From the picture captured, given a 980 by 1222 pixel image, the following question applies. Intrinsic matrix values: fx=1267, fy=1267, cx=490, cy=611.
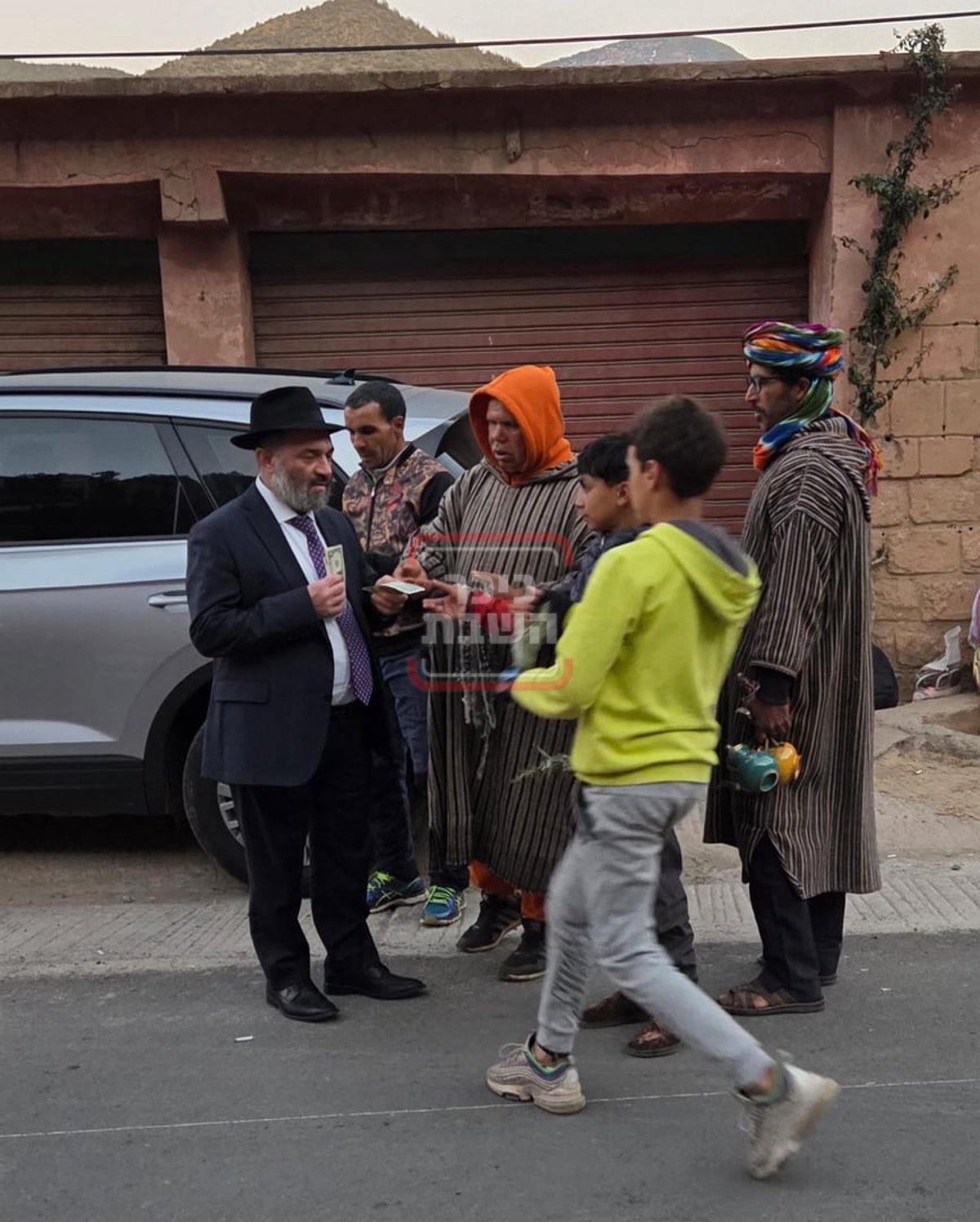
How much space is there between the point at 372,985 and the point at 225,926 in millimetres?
903

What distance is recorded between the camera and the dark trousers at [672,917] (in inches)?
135

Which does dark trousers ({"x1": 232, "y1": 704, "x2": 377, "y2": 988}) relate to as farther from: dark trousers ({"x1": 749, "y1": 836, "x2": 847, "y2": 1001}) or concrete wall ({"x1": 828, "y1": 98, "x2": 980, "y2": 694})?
concrete wall ({"x1": 828, "y1": 98, "x2": 980, "y2": 694})

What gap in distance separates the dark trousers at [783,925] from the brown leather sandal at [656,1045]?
0.41 meters

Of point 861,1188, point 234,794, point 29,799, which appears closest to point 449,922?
point 234,794

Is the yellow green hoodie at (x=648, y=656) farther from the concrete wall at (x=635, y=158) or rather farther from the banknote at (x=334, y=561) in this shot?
the concrete wall at (x=635, y=158)

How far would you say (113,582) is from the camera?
4.70m

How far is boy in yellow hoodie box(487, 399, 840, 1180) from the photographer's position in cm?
269

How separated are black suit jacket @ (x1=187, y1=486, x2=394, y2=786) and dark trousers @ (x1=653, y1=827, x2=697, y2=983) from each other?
3.31ft

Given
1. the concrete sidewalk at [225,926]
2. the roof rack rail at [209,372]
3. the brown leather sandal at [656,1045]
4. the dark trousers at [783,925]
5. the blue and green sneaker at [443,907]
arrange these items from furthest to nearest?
the roof rack rail at [209,372] → the blue and green sneaker at [443,907] → the concrete sidewalk at [225,926] → the dark trousers at [783,925] → the brown leather sandal at [656,1045]

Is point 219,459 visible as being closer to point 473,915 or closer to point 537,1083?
point 473,915

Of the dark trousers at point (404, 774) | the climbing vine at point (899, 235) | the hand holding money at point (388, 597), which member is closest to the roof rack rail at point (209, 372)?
the dark trousers at point (404, 774)

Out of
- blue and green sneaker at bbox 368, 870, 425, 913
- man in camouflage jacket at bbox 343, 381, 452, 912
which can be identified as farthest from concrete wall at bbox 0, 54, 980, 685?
blue and green sneaker at bbox 368, 870, 425, 913

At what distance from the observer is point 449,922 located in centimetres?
448

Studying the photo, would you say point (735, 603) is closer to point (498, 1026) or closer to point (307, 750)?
point (307, 750)
